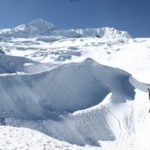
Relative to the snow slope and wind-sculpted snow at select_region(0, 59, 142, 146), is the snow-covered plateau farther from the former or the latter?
the snow slope

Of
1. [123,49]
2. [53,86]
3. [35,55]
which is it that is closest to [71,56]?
[35,55]

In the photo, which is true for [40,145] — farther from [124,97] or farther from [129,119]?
[124,97]

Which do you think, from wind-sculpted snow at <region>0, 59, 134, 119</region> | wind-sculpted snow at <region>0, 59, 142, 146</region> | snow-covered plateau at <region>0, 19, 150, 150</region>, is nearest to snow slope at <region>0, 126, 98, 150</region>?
snow-covered plateau at <region>0, 19, 150, 150</region>

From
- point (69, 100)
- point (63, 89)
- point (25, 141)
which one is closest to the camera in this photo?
point (25, 141)

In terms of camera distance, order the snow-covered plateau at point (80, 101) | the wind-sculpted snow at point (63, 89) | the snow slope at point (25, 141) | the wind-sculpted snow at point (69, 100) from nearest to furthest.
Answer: the snow slope at point (25, 141) → the snow-covered plateau at point (80, 101) → the wind-sculpted snow at point (69, 100) → the wind-sculpted snow at point (63, 89)

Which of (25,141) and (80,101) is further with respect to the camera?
(80,101)

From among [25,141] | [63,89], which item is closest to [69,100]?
[63,89]

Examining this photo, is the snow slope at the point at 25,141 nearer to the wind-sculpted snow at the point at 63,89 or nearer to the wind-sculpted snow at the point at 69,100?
the wind-sculpted snow at the point at 69,100

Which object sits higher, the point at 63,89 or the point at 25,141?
the point at 25,141

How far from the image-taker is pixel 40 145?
78.8ft

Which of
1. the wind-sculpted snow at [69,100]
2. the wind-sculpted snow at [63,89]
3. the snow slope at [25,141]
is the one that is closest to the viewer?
the snow slope at [25,141]

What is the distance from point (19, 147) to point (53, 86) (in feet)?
294

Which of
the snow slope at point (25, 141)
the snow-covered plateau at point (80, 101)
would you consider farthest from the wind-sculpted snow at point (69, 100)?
the snow slope at point (25, 141)

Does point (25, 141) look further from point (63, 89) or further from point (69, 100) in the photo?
point (63, 89)
